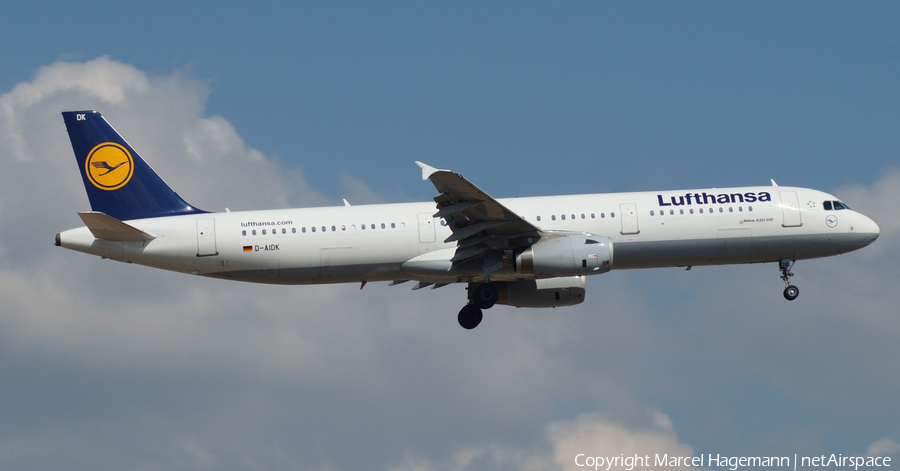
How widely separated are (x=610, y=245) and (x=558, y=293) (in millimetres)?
→ 5740

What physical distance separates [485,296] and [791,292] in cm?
1310

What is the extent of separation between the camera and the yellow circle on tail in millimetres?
41531

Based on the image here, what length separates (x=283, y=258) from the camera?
39.7m

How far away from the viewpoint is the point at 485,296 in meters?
41.8

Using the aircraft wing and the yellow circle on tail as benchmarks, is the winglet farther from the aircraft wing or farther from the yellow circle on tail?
the yellow circle on tail

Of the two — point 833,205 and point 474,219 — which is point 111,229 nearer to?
point 474,219

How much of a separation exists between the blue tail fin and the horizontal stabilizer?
1.92 meters

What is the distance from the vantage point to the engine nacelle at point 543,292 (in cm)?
4394

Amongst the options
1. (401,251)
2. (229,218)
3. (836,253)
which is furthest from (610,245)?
(229,218)

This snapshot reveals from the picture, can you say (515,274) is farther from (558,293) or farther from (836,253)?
(836,253)

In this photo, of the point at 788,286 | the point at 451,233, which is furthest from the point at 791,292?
the point at 451,233

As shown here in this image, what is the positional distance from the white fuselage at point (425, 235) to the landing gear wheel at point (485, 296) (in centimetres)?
96

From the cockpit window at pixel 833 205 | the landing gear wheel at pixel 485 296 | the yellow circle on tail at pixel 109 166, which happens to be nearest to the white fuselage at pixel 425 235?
the cockpit window at pixel 833 205

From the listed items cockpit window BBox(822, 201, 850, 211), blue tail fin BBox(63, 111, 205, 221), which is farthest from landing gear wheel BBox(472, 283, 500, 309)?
cockpit window BBox(822, 201, 850, 211)
